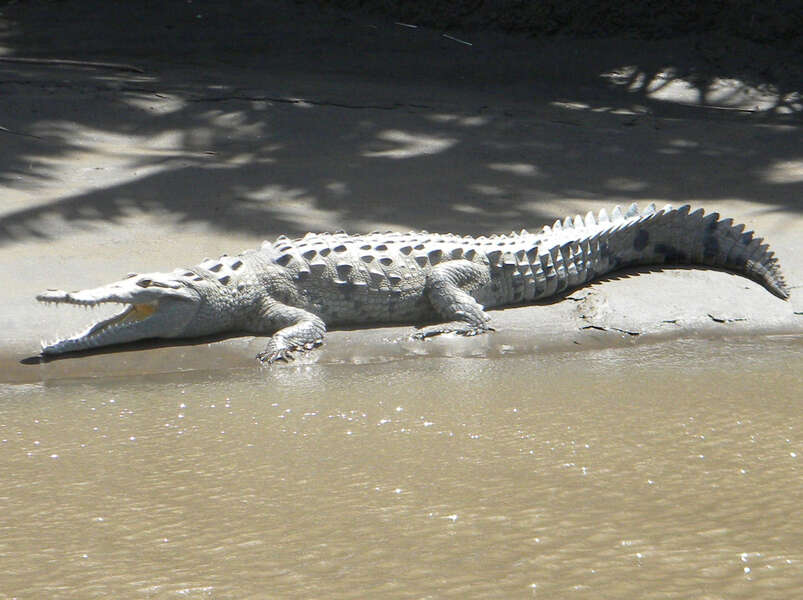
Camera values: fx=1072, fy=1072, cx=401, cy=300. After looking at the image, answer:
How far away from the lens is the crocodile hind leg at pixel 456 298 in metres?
6.35

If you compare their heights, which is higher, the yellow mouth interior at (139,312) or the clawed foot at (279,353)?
the yellow mouth interior at (139,312)

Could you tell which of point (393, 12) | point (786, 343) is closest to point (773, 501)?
point (786, 343)

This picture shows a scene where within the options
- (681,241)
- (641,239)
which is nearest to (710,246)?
(681,241)

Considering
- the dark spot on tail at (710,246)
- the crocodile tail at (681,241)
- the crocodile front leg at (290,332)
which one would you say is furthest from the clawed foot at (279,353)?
the dark spot on tail at (710,246)

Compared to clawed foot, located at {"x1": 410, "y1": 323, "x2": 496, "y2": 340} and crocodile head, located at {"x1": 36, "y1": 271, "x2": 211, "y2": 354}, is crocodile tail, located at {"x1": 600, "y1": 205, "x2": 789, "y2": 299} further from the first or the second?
crocodile head, located at {"x1": 36, "y1": 271, "x2": 211, "y2": 354}

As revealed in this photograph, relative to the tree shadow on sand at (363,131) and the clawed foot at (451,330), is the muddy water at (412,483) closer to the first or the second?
the clawed foot at (451,330)

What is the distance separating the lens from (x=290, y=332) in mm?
6129

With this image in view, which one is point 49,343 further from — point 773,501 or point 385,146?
point 385,146

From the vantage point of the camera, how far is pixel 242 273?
6.49 m

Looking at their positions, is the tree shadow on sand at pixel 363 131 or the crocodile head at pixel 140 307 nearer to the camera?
the crocodile head at pixel 140 307

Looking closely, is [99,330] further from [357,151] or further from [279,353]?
[357,151]

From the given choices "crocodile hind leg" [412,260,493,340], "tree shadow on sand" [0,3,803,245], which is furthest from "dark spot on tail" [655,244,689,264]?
"crocodile hind leg" [412,260,493,340]

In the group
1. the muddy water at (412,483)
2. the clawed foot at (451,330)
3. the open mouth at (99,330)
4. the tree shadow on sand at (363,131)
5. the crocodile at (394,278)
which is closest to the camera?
the muddy water at (412,483)

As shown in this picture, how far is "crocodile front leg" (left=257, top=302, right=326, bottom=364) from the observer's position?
19.5 feet
